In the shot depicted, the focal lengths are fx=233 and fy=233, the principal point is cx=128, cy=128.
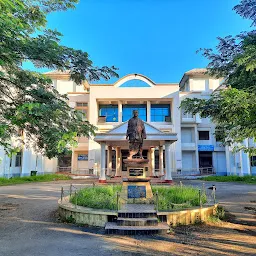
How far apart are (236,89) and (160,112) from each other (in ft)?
87.2

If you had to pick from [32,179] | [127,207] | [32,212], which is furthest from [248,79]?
[32,179]

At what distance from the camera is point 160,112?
32.4 meters

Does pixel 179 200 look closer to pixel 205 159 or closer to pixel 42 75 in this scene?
pixel 42 75

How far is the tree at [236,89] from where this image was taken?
5.96 metres

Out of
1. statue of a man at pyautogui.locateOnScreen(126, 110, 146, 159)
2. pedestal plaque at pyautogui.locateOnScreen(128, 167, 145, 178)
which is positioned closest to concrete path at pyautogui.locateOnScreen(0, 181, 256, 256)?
pedestal plaque at pyautogui.locateOnScreen(128, 167, 145, 178)

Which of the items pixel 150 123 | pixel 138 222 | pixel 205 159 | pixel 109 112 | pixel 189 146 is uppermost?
pixel 109 112

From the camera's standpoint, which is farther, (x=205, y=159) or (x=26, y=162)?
(x=205, y=159)

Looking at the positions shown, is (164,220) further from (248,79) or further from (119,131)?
(119,131)

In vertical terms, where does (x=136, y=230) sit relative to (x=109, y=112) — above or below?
below

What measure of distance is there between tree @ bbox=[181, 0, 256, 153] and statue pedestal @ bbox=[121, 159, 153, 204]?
3.06 meters

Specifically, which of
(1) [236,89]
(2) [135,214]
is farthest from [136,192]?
(1) [236,89]

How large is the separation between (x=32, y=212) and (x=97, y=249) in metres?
5.04

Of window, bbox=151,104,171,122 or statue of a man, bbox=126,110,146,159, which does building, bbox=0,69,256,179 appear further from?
statue of a man, bbox=126,110,146,159

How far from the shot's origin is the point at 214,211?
8.09 metres
